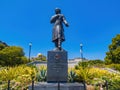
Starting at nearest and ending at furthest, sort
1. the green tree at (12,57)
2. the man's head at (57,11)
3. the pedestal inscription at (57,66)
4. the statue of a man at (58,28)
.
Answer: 1. the pedestal inscription at (57,66)
2. the statue of a man at (58,28)
3. the man's head at (57,11)
4. the green tree at (12,57)

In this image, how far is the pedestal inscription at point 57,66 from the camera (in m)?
13.8

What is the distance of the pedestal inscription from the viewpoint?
13.8m

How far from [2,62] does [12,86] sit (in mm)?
32629

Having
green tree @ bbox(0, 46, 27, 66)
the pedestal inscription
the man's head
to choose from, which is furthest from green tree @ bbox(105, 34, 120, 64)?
the pedestal inscription

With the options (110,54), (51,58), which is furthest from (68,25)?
(110,54)

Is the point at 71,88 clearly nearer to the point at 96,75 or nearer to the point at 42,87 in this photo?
the point at 42,87

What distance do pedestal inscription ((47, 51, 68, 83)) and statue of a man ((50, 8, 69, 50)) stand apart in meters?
0.51

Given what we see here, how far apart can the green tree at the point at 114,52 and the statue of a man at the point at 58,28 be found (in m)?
27.0

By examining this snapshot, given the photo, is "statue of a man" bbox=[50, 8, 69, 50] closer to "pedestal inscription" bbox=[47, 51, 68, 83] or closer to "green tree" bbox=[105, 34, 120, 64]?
"pedestal inscription" bbox=[47, 51, 68, 83]

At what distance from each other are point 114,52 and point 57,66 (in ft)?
93.1

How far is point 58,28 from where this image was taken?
14.9 meters

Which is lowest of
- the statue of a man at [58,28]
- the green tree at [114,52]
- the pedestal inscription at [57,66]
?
the pedestal inscription at [57,66]

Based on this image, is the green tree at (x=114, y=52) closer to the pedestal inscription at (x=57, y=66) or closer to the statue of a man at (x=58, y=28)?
the statue of a man at (x=58, y=28)

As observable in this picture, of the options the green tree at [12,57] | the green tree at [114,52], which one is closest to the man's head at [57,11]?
the green tree at [114,52]
